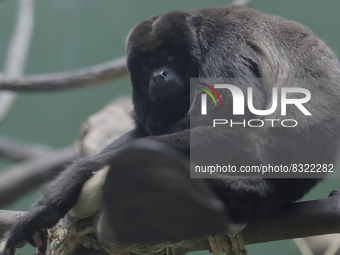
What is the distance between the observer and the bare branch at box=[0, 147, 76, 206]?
4.79 meters

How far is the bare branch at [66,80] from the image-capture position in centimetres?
369

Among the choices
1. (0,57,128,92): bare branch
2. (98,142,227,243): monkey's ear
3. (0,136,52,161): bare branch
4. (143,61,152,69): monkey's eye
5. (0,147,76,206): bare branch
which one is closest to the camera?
(98,142,227,243): monkey's ear

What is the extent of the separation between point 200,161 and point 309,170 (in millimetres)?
493

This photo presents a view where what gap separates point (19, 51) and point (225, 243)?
472 cm

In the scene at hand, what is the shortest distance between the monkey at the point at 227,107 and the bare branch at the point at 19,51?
3.28 m

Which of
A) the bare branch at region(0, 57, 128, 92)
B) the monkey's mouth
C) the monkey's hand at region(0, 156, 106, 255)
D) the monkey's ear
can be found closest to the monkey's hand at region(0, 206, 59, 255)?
the monkey's hand at region(0, 156, 106, 255)

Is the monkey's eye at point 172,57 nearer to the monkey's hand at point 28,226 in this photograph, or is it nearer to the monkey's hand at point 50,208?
the monkey's hand at point 50,208

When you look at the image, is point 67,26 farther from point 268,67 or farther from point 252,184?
point 252,184

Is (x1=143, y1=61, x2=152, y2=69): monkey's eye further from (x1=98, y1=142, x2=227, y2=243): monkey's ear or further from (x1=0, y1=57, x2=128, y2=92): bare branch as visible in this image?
(x1=0, y1=57, x2=128, y2=92): bare branch

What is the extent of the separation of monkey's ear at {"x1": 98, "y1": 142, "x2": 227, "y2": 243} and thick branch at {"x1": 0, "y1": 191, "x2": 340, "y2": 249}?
0.25m

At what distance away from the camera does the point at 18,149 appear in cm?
554

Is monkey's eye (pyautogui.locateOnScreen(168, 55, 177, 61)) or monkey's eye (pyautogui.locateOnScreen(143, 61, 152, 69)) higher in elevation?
monkey's eye (pyautogui.locateOnScreen(168, 55, 177, 61))

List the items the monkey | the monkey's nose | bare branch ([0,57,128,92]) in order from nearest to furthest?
the monkey, the monkey's nose, bare branch ([0,57,128,92])

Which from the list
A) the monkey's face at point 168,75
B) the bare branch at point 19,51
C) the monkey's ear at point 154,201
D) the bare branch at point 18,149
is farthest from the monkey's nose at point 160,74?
the bare branch at point 18,149
